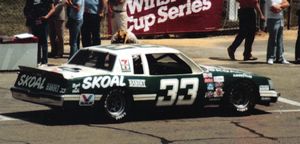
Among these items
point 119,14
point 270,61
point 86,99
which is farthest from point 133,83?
point 270,61

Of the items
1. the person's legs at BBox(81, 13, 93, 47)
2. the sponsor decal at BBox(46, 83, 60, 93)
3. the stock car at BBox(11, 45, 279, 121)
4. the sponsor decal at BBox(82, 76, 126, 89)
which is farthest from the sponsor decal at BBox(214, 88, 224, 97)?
the person's legs at BBox(81, 13, 93, 47)

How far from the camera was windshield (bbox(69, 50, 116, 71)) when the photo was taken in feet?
34.8

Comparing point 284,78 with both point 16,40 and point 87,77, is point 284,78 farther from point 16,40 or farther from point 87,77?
point 87,77

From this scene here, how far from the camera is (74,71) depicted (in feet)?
33.9

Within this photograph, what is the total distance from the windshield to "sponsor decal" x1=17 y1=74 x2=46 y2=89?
2.68 ft

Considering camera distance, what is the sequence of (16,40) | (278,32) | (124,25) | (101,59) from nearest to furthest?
(101,59), (16,40), (124,25), (278,32)

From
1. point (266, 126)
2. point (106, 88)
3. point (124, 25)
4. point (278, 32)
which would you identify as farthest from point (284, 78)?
point (106, 88)

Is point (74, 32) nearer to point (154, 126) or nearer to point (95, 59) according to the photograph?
point (95, 59)

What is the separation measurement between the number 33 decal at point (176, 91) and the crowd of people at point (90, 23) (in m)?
3.91

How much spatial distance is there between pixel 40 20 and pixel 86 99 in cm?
560

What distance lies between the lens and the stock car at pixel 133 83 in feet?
33.0

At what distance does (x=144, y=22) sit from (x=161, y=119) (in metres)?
10.4

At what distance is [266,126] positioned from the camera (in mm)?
10547

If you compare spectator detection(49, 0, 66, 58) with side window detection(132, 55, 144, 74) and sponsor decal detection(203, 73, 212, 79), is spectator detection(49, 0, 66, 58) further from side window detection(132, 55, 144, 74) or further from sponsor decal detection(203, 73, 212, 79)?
sponsor decal detection(203, 73, 212, 79)
